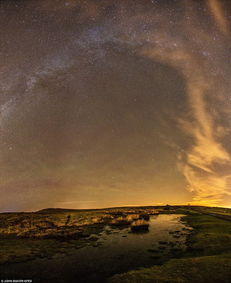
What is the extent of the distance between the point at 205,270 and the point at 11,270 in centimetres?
1752

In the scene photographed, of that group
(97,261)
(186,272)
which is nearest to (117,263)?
(97,261)

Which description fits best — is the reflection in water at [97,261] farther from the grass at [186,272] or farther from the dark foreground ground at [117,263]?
the grass at [186,272]

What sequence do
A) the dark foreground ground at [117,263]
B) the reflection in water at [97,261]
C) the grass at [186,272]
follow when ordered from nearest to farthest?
the grass at [186,272] < the dark foreground ground at [117,263] < the reflection in water at [97,261]

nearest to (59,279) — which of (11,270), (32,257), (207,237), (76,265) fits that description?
(76,265)

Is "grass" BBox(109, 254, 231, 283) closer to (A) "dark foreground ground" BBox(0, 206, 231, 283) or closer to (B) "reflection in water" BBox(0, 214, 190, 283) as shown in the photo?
(A) "dark foreground ground" BBox(0, 206, 231, 283)

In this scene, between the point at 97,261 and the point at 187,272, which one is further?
the point at 97,261

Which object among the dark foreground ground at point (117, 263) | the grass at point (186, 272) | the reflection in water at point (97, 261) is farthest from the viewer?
the reflection in water at point (97, 261)

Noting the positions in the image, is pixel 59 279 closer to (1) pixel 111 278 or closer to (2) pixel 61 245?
(1) pixel 111 278

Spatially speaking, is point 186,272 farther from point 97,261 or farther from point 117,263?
point 97,261

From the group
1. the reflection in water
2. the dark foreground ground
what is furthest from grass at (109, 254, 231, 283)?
the reflection in water

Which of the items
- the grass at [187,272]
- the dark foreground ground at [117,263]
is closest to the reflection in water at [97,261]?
the dark foreground ground at [117,263]

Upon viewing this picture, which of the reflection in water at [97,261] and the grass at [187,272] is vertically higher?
the grass at [187,272]

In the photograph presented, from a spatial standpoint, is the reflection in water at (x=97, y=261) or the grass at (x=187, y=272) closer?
the grass at (x=187, y=272)

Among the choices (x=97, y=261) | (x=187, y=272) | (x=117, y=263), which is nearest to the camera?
(x=187, y=272)
